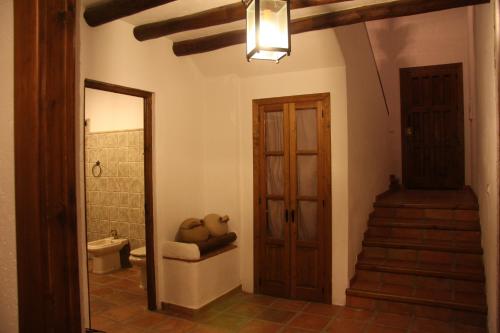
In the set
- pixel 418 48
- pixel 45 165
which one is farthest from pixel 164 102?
pixel 418 48

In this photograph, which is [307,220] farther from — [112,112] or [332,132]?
[112,112]

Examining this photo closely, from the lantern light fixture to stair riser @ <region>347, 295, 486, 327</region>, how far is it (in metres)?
2.75

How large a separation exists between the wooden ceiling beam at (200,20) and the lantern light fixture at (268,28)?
28.7 inches

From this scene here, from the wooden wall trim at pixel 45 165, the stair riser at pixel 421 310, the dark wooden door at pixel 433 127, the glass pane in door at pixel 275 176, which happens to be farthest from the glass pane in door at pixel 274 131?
the dark wooden door at pixel 433 127

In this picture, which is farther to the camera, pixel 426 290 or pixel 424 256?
pixel 424 256

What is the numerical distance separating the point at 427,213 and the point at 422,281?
109 cm

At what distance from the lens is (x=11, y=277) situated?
1.33 meters

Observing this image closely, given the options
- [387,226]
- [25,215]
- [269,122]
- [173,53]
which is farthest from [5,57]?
[387,226]

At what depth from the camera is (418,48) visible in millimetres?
6773

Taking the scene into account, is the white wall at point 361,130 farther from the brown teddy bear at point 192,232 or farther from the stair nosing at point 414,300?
the brown teddy bear at point 192,232

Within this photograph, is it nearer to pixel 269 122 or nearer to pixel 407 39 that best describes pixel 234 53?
pixel 269 122

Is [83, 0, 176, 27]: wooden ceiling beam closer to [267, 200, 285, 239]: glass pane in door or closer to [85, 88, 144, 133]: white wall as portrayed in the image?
[85, 88, 144, 133]: white wall

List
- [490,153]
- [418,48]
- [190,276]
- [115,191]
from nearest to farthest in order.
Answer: [490,153]
[190,276]
[115,191]
[418,48]

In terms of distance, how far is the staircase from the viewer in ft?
12.0
